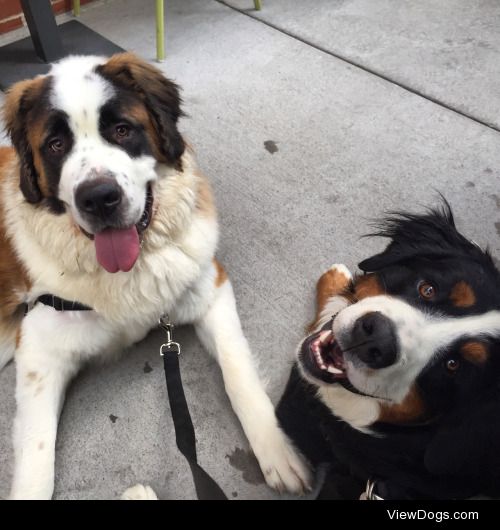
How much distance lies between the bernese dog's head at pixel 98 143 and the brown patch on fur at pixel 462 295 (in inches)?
40.4

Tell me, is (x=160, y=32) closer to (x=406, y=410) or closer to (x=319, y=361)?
(x=319, y=361)

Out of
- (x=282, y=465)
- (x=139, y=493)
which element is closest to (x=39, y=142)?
(x=139, y=493)

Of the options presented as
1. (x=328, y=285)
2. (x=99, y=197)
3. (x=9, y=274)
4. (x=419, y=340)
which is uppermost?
(x=99, y=197)

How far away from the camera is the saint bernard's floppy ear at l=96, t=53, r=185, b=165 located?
1.70 meters

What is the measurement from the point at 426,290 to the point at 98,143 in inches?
45.0

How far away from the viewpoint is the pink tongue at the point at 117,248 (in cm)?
166

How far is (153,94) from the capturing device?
1752mm

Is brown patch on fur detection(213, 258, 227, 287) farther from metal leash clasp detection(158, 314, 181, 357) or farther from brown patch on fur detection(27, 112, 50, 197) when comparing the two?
brown patch on fur detection(27, 112, 50, 197)

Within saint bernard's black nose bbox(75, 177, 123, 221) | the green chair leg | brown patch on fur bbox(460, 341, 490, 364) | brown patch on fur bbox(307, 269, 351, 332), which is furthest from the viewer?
Answer: the green chair leg

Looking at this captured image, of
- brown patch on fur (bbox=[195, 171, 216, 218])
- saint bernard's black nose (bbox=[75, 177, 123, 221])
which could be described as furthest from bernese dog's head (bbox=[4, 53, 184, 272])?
brown patch on fur (bbox=[195, 171, 216, 218])

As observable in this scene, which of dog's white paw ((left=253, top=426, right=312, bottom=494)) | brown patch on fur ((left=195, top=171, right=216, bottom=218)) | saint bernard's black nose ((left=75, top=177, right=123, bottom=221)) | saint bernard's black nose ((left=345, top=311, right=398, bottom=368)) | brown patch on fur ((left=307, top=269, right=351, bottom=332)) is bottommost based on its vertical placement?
dog's white paw ((left=253, top=426, right=312, bottom=494))

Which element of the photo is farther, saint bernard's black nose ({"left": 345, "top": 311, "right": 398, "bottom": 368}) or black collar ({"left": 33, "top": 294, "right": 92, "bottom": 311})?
black collar ({"left": 33, "top": 294, "right": 92, "bottom": 311})

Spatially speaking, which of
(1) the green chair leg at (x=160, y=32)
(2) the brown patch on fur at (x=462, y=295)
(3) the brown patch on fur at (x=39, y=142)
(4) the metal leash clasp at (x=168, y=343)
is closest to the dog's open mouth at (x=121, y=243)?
(3) the brown patch on fur at (x=39, y=142)

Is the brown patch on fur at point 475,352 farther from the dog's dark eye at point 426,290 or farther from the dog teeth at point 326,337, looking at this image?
the dog teeth at point 326,337
